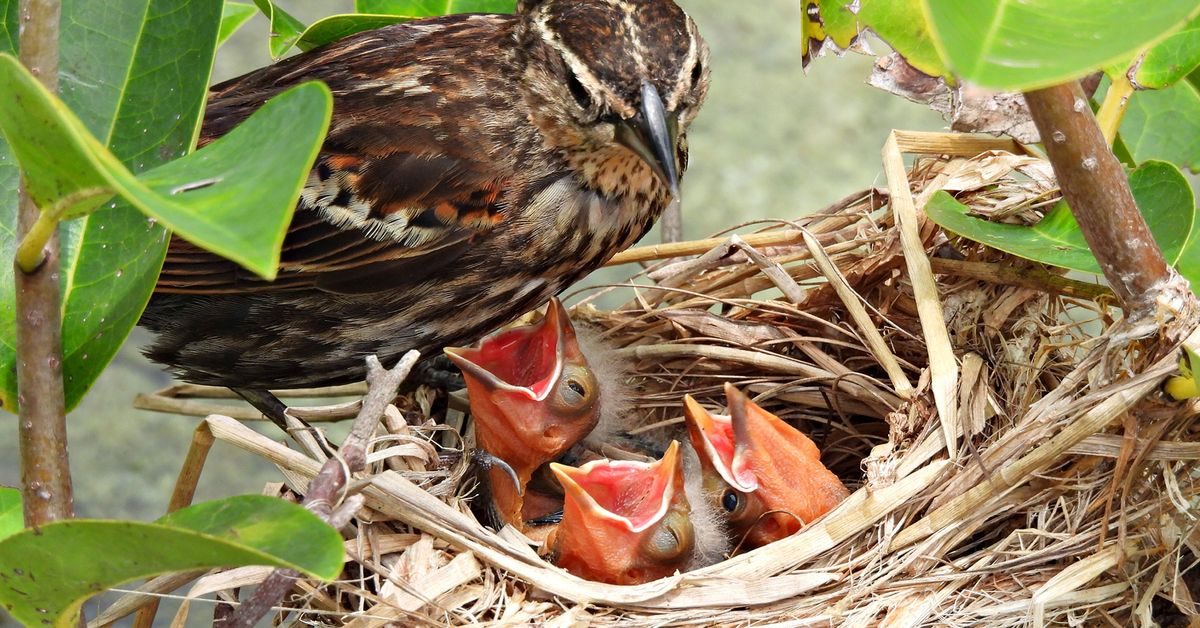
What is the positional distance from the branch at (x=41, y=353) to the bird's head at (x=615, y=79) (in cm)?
93

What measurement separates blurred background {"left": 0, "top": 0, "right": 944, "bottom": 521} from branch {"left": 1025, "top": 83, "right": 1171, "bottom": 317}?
8.06 ft

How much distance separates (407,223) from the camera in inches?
80.5

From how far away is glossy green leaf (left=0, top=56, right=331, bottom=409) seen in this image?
735 mm

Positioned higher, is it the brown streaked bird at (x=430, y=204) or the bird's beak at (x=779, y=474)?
the brown streaked bird at (x=430, y=204)

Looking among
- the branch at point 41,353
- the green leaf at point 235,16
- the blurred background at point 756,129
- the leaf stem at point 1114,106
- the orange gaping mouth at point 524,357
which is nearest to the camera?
the branch at point 41,353

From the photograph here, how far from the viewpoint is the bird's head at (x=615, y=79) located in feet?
5.99

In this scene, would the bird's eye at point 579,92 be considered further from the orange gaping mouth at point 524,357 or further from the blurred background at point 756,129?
the blurred background at point 756,129

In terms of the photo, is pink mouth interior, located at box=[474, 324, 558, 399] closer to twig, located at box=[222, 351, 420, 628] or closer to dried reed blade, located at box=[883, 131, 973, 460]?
dried reed blade, located at box=[883, 131, 973, 460]

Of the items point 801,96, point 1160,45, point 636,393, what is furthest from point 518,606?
point 801,96

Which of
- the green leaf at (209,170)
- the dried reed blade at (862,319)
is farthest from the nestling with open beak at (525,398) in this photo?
the green leaf at (209,170)

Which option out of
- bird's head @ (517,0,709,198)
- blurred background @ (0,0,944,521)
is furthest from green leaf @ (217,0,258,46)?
blurred background @ (0,0,944,521)

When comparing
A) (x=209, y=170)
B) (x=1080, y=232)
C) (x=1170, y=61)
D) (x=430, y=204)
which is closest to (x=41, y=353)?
(x=209, y=170)

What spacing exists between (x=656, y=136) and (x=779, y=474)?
54cm

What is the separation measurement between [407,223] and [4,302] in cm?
84
